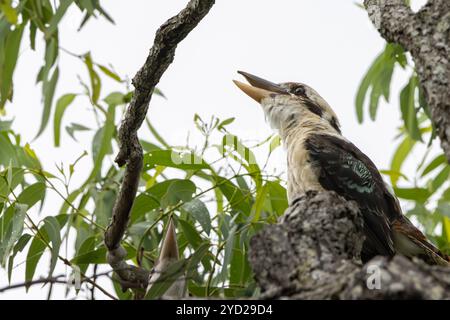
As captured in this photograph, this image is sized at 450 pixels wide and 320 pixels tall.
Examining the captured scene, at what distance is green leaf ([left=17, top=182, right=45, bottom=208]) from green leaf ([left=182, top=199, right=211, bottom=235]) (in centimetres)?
65

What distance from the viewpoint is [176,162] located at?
3.72m

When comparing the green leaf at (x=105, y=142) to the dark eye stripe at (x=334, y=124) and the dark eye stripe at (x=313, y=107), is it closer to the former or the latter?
the dark eye stripe at (x=313, y=107)

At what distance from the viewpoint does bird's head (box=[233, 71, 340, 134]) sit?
15.4 feet

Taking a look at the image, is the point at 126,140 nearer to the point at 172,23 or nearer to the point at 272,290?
the point at 172,23

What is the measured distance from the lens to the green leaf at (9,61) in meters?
3.78

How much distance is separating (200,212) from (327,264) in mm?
1450

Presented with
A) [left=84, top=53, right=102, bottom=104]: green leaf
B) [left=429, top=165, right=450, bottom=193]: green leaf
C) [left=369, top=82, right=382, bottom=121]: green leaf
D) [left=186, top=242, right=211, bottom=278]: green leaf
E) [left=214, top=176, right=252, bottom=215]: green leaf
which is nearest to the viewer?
[left=186, top=242, right=211, bottom=278]: green leaf

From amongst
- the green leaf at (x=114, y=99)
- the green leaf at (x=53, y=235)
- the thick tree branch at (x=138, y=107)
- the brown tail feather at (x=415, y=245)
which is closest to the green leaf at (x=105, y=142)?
the green leaf at (x=114, y=99)

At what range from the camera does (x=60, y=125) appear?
451 centimetres

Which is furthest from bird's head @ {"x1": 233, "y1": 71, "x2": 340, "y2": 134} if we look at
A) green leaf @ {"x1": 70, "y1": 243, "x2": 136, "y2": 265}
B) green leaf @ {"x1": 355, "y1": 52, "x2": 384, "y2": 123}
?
green leaf @ {"x1": 70, "y1": 243, "x2": 136, "y2": 265}

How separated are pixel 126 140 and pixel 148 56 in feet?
1.02

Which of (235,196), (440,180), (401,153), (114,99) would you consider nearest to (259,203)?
(235,196)

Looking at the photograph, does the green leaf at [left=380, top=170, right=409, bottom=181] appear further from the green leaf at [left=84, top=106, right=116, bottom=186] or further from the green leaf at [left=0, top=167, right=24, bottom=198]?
the green leaf at [left=0, top=167, right=24, bottom=198]

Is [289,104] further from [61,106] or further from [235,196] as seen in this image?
[61,106]
